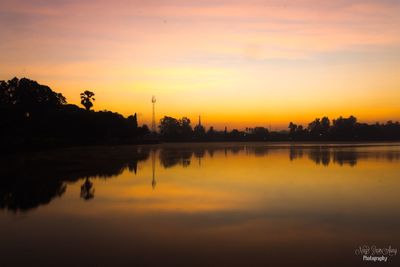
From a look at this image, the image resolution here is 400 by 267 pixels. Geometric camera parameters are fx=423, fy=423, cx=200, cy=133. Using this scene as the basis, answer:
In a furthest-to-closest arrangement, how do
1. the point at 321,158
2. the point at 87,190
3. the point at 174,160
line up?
1. the point at 321,158
2. the point at 174,160
3. the point at 87,190

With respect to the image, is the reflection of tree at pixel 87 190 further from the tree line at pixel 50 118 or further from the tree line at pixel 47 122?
the tree line at pixel 50 118

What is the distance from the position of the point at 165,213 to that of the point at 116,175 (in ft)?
43.9

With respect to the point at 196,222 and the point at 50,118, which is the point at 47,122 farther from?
the point at 196,222

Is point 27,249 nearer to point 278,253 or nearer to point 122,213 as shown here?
point 122,213

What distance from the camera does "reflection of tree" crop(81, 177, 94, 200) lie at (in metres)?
18.3

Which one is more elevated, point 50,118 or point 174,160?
point 50,118

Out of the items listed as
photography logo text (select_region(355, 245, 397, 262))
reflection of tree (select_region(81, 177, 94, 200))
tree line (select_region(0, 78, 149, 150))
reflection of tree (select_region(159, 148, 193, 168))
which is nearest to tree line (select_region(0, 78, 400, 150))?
tree line (select_region(0, 78, 149, 150))

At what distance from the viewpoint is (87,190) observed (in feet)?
66.0

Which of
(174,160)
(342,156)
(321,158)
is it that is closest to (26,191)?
(174,160)

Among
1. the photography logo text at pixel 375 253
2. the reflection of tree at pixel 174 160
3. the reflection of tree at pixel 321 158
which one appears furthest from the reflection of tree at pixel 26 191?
the reflection of tree at pixel 321 158

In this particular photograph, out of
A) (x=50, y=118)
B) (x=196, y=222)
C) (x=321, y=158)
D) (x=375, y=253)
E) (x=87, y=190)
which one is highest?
(x=50, y=118)

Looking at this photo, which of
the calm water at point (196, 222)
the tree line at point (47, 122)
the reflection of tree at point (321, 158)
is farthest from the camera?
the tree line at point (47, 122)

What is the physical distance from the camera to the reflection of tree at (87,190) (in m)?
18.3

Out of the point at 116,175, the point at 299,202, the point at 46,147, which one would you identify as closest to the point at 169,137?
the point at 46,147
